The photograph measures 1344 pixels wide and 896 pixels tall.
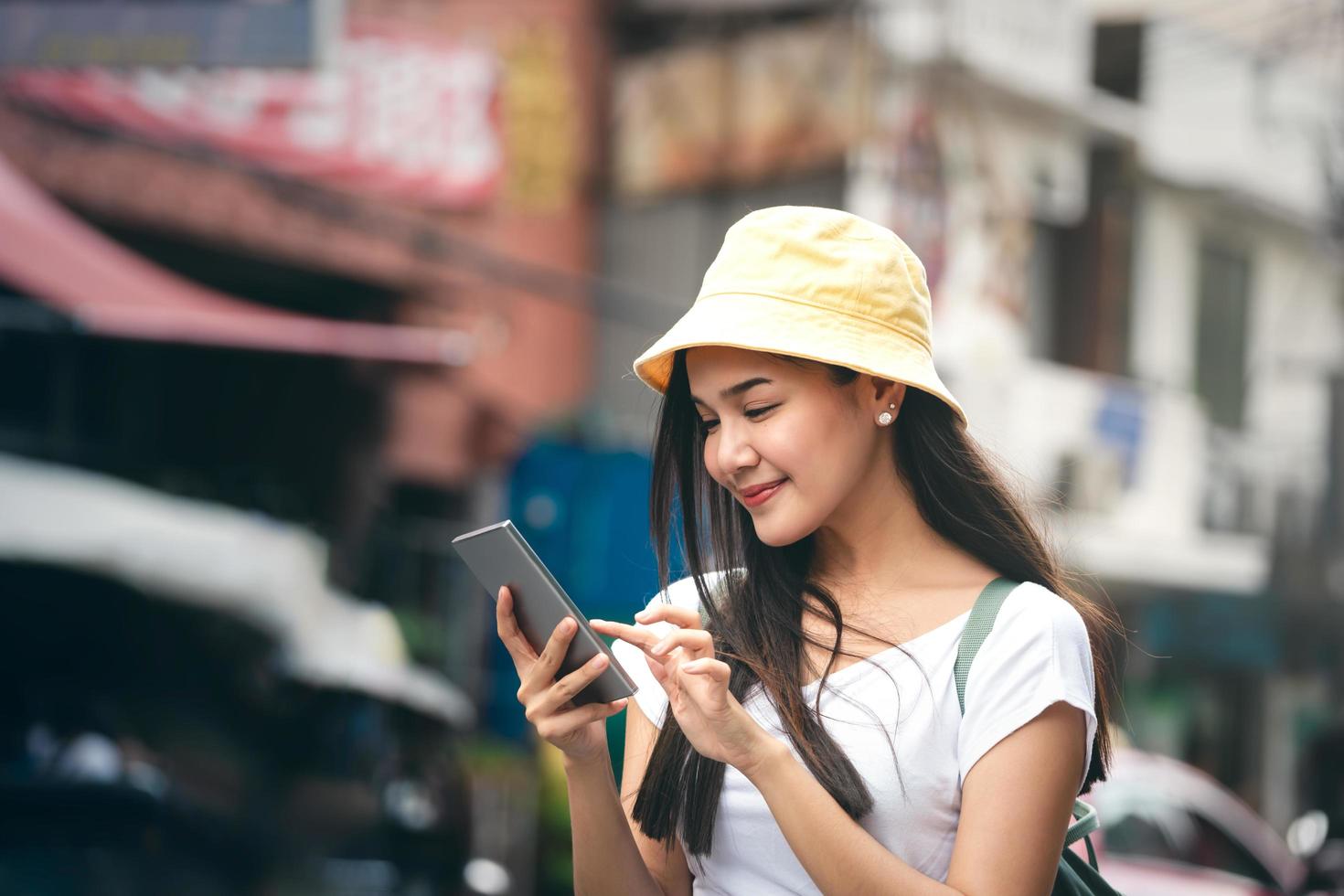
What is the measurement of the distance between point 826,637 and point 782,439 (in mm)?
269

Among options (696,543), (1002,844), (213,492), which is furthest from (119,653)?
(1002,844)

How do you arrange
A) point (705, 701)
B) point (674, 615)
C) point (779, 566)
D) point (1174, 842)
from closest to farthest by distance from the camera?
point (705, 701) → point (674, 615) → point (779, 566) → point (1174, 842)

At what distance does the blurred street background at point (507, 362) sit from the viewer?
17.8 ft

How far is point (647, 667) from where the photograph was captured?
210 cm

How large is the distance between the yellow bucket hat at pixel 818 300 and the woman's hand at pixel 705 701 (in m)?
0.34

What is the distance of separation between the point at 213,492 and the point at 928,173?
9.03 metres

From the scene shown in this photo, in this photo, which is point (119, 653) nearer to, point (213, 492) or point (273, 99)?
point (213, 492)

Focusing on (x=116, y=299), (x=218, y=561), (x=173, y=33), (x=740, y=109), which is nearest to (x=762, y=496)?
(x=218, y=561)

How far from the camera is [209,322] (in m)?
7.03

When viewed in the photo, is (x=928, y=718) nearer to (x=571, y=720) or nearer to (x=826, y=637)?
(x=826, y=637)

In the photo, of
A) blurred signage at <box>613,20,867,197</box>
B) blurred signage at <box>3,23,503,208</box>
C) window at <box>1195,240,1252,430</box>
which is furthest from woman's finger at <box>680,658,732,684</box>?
window at <box>1195,240,1252,430</box>

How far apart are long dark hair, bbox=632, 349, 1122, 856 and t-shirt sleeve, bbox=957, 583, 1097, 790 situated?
134mm

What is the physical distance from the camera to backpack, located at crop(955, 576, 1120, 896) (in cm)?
193

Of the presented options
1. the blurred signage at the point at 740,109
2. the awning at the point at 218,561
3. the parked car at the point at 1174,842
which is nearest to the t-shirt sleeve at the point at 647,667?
the awning at the point at 218,561
